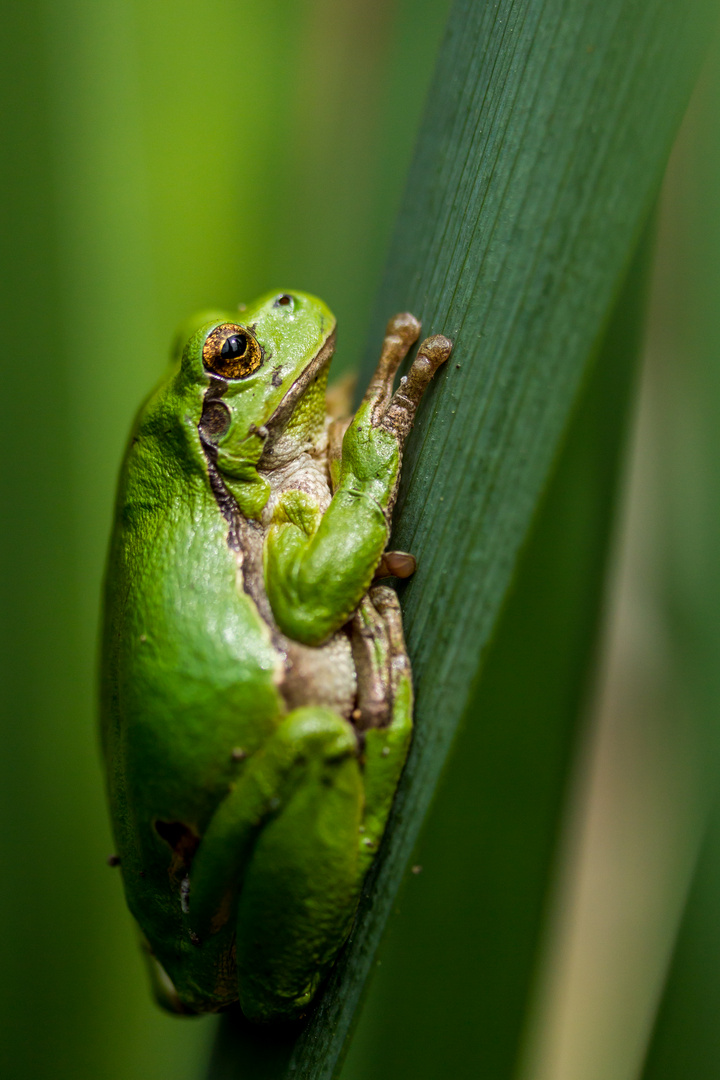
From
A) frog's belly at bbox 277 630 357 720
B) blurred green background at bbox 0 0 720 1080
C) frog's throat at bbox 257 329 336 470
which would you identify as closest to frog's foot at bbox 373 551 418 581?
frog's belly at bbox 277 630 357 720

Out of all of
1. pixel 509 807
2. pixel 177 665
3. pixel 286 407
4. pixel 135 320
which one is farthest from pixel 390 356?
pixel 135 320

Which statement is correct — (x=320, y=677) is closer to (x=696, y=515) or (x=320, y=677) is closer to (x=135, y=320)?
(x=696, y=515)

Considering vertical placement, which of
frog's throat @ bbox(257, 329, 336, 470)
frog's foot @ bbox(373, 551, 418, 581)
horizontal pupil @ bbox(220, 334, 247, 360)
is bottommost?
frog's foot @ bbox(373, 551, 418, 581)

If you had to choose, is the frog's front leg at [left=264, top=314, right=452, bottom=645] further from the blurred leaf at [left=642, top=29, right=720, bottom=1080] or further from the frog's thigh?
the blurred leaf at [left=642, top=29, right=720, bottom=1080]

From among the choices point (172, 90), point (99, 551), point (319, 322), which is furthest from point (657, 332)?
point (99, 551)

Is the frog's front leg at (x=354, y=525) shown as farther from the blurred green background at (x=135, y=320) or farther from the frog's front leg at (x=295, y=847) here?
the blurred green background at (x=135, y=320)

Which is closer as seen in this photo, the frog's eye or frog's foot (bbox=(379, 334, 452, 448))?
frog's foot (bbox=(379, 334, 452, 448))
